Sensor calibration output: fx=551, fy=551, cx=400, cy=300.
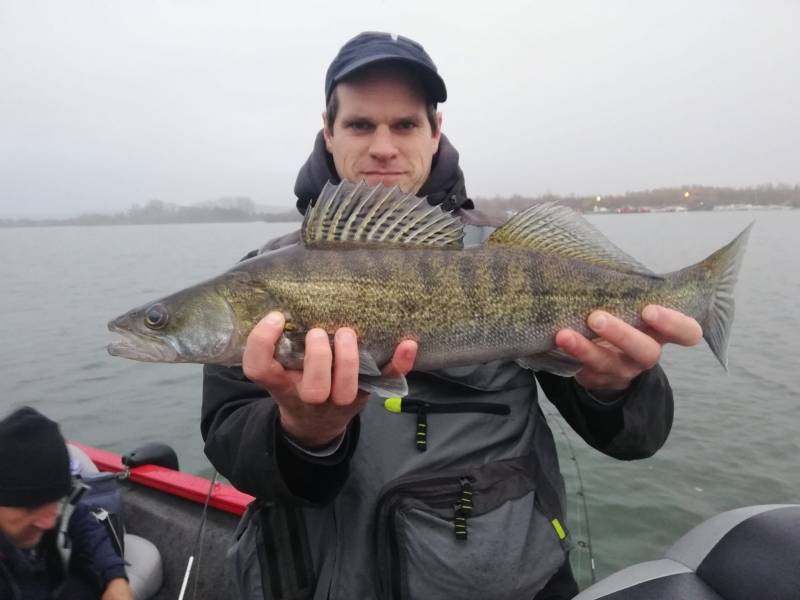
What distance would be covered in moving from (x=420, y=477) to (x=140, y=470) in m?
4.17

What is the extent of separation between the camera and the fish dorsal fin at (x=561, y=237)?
3.15 meters

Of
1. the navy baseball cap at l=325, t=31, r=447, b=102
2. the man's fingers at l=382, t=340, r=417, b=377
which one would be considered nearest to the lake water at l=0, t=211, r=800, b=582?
the man's fingers at l=382, t=340, r=417, b=377

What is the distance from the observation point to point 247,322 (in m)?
2.85

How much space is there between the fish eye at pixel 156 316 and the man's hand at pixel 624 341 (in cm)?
208

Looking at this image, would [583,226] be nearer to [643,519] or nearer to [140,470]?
[140,470]

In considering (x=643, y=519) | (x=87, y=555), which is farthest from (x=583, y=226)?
(x=643, y=519)

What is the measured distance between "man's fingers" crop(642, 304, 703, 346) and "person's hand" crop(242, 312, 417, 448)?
1.28 metres

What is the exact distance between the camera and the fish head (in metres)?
2.87

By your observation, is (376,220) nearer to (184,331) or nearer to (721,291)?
(184,331)

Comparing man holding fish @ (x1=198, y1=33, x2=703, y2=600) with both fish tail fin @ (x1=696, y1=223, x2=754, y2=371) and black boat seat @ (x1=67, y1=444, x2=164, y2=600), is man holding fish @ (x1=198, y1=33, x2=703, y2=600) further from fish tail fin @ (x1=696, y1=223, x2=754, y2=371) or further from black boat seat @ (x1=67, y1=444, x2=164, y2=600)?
black boat seat @ (x1=67, y1=444, x2=164, y2=600)

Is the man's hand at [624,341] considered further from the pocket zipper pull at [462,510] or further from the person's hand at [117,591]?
the person's hand at [117,591]

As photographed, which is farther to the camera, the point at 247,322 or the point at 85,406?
the point at 85,406

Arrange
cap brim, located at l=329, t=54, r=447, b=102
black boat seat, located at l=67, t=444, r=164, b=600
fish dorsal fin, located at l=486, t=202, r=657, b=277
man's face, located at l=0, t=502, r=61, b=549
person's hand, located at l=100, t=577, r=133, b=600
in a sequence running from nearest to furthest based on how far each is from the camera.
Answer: fish dorsal fin, located at l=486, t=202, r=657, b=277 < cap brim, located at l=329, t=54, r=447, b=102 < man's face, located at l=0, t=502, r=61, b=549 < person's hand, located at l=100, t=577, r=133, b=600 < black boat seat, located at l=67, t=444, r=164, b=600

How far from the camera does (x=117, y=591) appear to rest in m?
4.20
